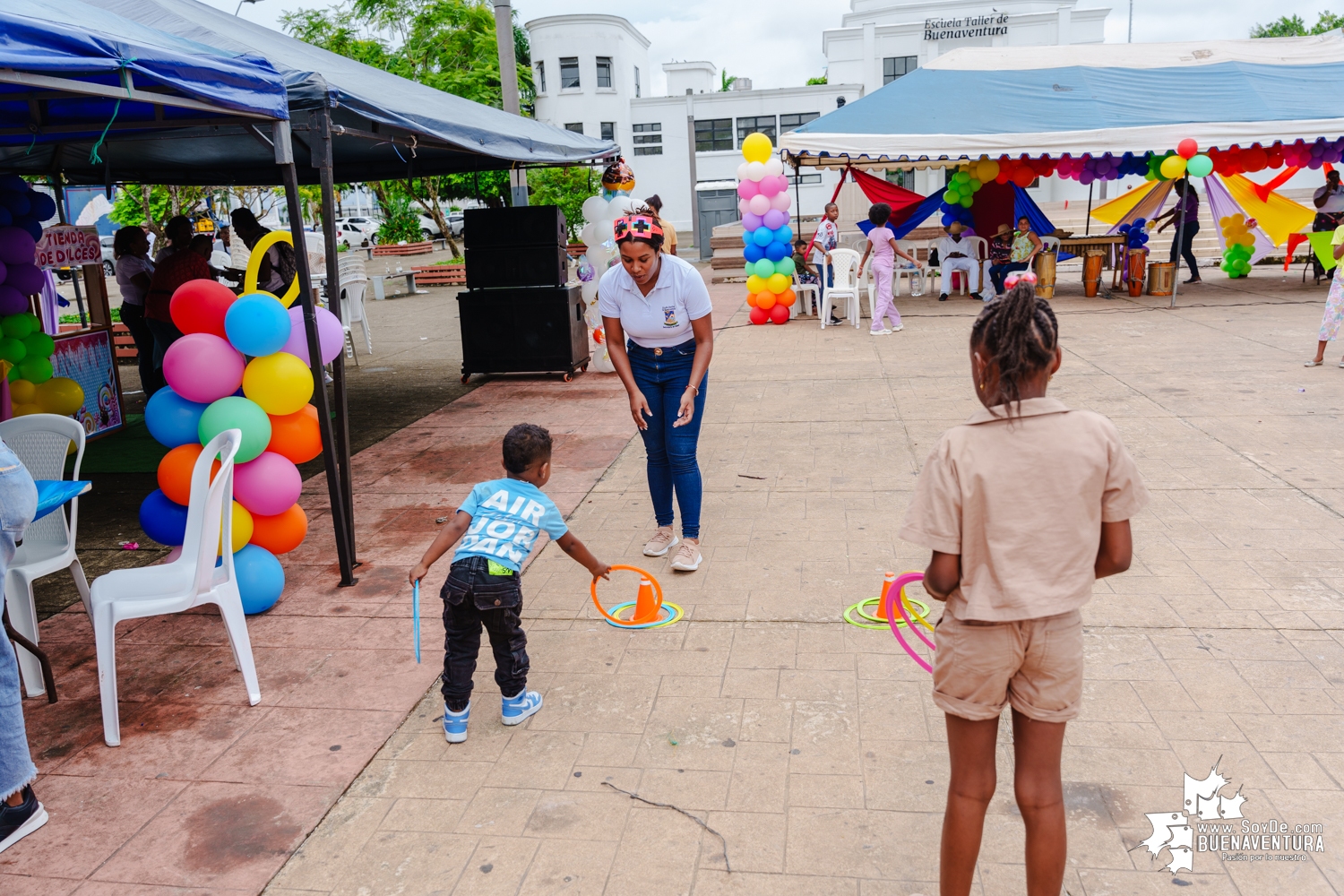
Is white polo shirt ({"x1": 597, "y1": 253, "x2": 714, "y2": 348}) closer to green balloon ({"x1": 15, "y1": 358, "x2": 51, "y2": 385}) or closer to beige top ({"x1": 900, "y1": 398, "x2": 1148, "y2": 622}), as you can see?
beige top ({"x1": 900, "y1": 398, "x2": 1148, "y2": 622})

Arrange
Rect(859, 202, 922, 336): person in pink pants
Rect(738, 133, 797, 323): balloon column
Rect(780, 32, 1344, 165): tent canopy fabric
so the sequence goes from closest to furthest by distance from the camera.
→ Rect(859, 202, 922, 336): person in pink pants < Rect(738, 133, 797, 323): balloon column < Rect(780, 32, 1344, 165): tent canopy fabric

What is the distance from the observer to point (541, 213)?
32.7 ft

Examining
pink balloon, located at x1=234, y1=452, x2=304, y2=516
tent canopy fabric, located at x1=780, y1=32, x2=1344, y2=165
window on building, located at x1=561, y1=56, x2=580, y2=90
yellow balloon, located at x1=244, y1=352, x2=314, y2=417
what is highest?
window on building, located at x1=561, y1=56, x2=580, y2=90

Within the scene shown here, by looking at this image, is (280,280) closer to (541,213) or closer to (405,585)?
(541,213)

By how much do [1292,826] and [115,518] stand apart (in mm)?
6301

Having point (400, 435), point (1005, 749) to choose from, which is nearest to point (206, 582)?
point (1005, 749)

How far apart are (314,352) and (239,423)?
62cm

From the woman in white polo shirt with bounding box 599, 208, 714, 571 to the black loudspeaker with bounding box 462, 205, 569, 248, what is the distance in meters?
5.68

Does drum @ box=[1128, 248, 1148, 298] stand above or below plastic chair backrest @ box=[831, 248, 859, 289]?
below

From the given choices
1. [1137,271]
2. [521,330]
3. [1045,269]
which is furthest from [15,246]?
[1137,271]

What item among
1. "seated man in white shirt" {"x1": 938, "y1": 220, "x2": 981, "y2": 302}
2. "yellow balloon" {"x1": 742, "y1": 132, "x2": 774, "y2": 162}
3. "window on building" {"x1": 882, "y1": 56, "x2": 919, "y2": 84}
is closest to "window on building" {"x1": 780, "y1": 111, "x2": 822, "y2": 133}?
"window on building" {"x1": 882, "y1": 56, "x2": 919, "y2": 84}

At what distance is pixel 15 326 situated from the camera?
6.76 metres

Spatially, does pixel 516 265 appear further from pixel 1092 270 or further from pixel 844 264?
pixel 1092 270

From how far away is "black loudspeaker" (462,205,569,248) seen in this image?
32.7 feet
